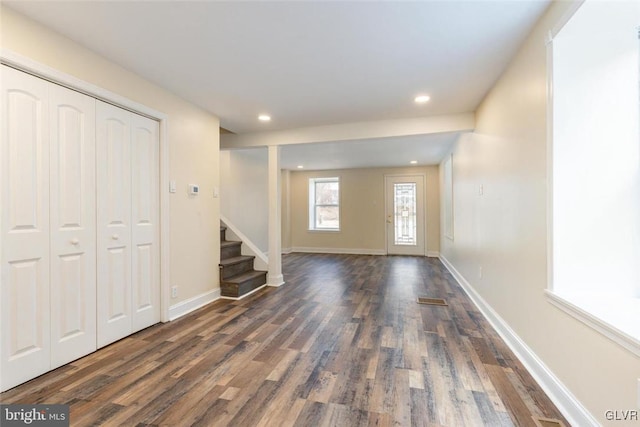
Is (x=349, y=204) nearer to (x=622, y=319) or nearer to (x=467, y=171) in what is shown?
(x=467, y=171)

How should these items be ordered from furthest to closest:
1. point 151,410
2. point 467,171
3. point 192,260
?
point 467,171 < point 192,260 < point 151,410

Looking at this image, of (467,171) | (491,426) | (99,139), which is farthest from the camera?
Result: (467,171)

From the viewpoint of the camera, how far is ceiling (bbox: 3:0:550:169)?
1705 mm

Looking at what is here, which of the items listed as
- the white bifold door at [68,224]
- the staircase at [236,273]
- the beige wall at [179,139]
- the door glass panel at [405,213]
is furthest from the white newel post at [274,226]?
the door glass panel at [405,213]

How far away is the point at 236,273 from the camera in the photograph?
3967mm

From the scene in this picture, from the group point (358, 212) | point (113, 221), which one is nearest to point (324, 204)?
point (358, 212)

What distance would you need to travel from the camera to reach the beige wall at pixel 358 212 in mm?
6980

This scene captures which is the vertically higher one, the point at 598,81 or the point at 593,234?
the point at 598,81

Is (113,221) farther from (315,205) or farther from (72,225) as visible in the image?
(315,205)

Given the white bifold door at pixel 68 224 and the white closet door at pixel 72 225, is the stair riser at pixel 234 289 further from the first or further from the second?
the white closet door at pixel 72 225

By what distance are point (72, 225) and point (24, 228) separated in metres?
0.28

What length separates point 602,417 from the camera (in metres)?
1.26

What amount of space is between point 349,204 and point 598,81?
6046 millimetres

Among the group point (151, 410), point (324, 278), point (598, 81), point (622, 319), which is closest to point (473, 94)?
point (598, 81)
